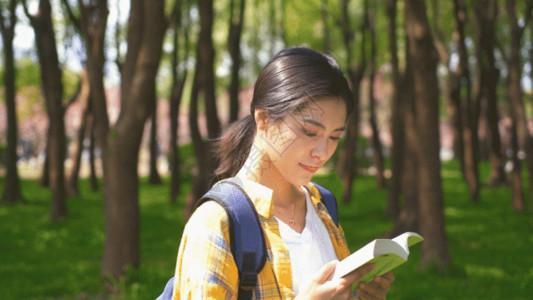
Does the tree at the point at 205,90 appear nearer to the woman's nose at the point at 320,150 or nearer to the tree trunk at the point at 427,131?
the tree trunk at the point at 427,131

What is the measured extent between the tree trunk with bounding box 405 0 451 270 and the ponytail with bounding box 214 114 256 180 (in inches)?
202

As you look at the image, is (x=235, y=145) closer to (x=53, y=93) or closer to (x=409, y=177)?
(x=409, y=177)

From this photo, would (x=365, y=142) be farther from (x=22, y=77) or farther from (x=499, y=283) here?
(x=499, y=283)

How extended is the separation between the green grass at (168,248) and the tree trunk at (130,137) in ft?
1.04

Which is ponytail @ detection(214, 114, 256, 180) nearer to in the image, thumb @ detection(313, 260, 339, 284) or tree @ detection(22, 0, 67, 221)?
thumb @ detection(313, 260, 339, 284)

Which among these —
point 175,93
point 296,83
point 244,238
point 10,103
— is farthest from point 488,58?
point 244,238

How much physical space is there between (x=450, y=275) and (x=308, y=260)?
18.2ft

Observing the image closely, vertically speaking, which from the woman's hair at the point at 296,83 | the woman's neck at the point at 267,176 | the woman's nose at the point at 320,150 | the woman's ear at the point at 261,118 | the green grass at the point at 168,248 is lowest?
the green grass at the point at 168,248

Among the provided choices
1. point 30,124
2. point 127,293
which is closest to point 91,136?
point 127,293

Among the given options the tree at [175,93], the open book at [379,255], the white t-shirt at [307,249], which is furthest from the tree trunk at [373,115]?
the open book at [379,255]

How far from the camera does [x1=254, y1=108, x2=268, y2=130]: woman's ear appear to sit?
208cm

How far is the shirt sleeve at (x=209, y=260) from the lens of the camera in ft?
5.76

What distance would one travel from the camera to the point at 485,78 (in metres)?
14.9

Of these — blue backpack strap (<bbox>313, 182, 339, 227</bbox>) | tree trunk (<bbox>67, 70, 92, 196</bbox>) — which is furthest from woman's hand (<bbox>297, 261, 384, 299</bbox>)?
tree trunk (<bbox>67, 70, 92, 196</bbox>)
